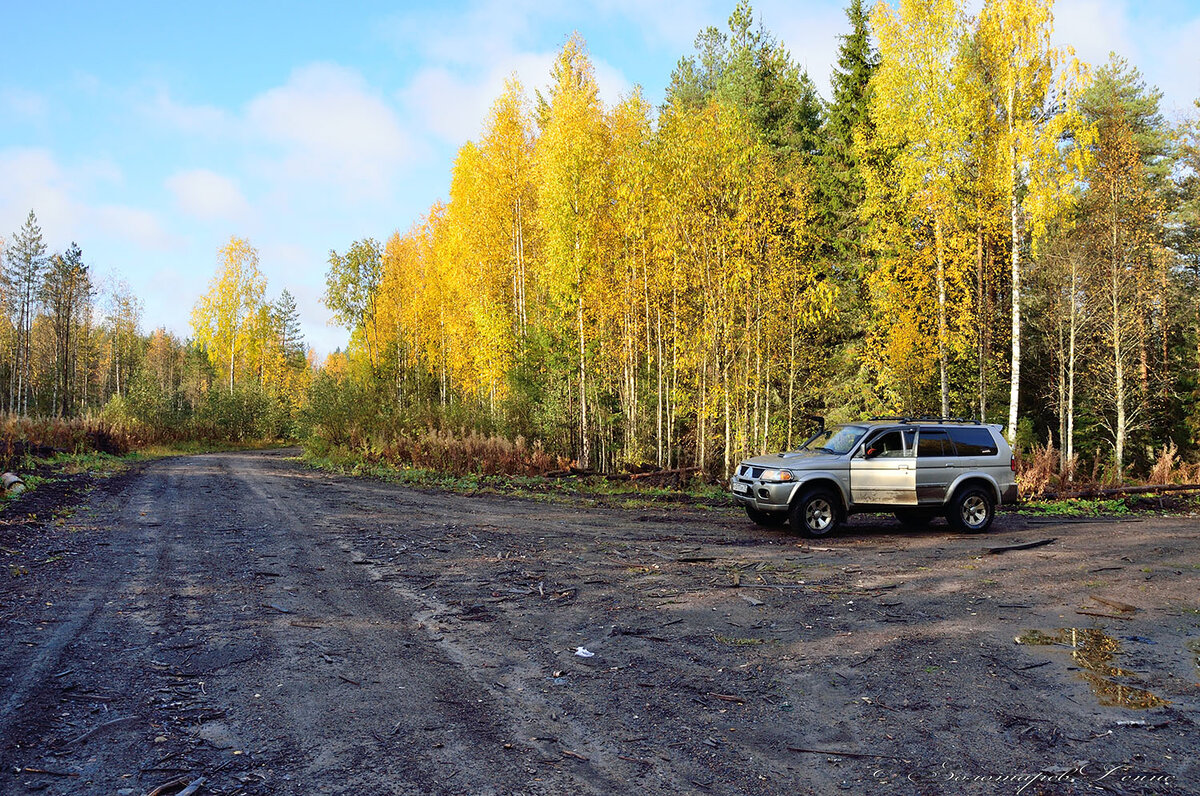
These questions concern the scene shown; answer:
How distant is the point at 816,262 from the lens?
78.6ft

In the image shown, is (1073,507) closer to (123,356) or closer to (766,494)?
(766,494)

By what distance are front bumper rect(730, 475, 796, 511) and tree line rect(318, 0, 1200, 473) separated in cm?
623

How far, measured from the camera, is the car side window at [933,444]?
11.4 meters

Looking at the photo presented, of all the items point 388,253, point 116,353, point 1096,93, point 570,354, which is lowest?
point 570,354

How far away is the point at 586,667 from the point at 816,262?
21848 mm

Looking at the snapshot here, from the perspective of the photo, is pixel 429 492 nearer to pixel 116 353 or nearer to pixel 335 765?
pixel 335 765

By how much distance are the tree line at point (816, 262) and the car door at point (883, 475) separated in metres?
6.44

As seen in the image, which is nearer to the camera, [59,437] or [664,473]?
[664,473]

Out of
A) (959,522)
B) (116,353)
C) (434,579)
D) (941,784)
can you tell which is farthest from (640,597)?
(116,353)

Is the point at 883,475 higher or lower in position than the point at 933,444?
lower

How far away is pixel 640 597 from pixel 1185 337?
2985 cm

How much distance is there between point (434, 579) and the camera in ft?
24.8

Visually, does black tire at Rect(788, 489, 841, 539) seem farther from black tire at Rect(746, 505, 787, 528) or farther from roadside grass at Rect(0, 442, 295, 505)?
roadside grass at Rect(0, 442, 295, 505)

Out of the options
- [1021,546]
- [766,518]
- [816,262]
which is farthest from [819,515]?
[816,262]
